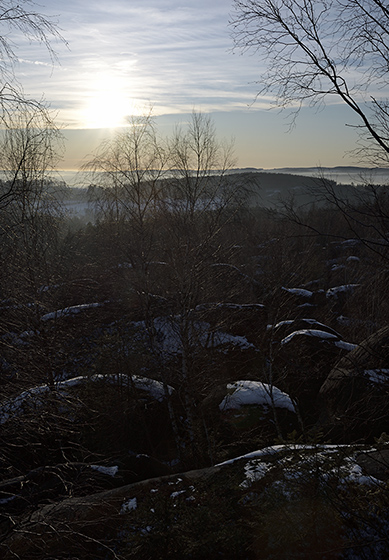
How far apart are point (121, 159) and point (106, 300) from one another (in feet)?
30.1

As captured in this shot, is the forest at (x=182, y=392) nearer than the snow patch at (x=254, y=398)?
Yes

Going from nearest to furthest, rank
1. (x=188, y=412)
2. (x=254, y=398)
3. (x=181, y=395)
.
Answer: (x=188, y=412), (x=254, y=398), (x=181, y=395)

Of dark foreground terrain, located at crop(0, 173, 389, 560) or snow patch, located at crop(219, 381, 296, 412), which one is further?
snow patch, located at crop(219, 381, 296, 412)

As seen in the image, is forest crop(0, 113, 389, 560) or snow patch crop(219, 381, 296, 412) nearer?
forest crop(0, 113, 389, 560)

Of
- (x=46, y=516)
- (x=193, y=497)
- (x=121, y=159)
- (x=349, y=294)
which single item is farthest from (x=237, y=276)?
(x=46, y=516)

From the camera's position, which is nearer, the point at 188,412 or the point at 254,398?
the point at 188,412

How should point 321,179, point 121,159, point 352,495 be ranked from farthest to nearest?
point 121,159
point 352,495
point 321,179

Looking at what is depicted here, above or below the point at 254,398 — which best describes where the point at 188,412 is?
below

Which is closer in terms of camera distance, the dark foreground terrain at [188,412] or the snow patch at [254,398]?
the dark foreground terrain at [188,412]

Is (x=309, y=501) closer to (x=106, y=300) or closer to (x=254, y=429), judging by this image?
(x=254, y=429)

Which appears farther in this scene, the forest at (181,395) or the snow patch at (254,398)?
the snow patch at (254,398)

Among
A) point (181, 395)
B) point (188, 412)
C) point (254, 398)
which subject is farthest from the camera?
point (181, 395)

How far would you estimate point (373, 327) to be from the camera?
1466 cm

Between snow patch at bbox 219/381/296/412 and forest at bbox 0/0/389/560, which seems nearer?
forest at bbox 0/0/389/560
